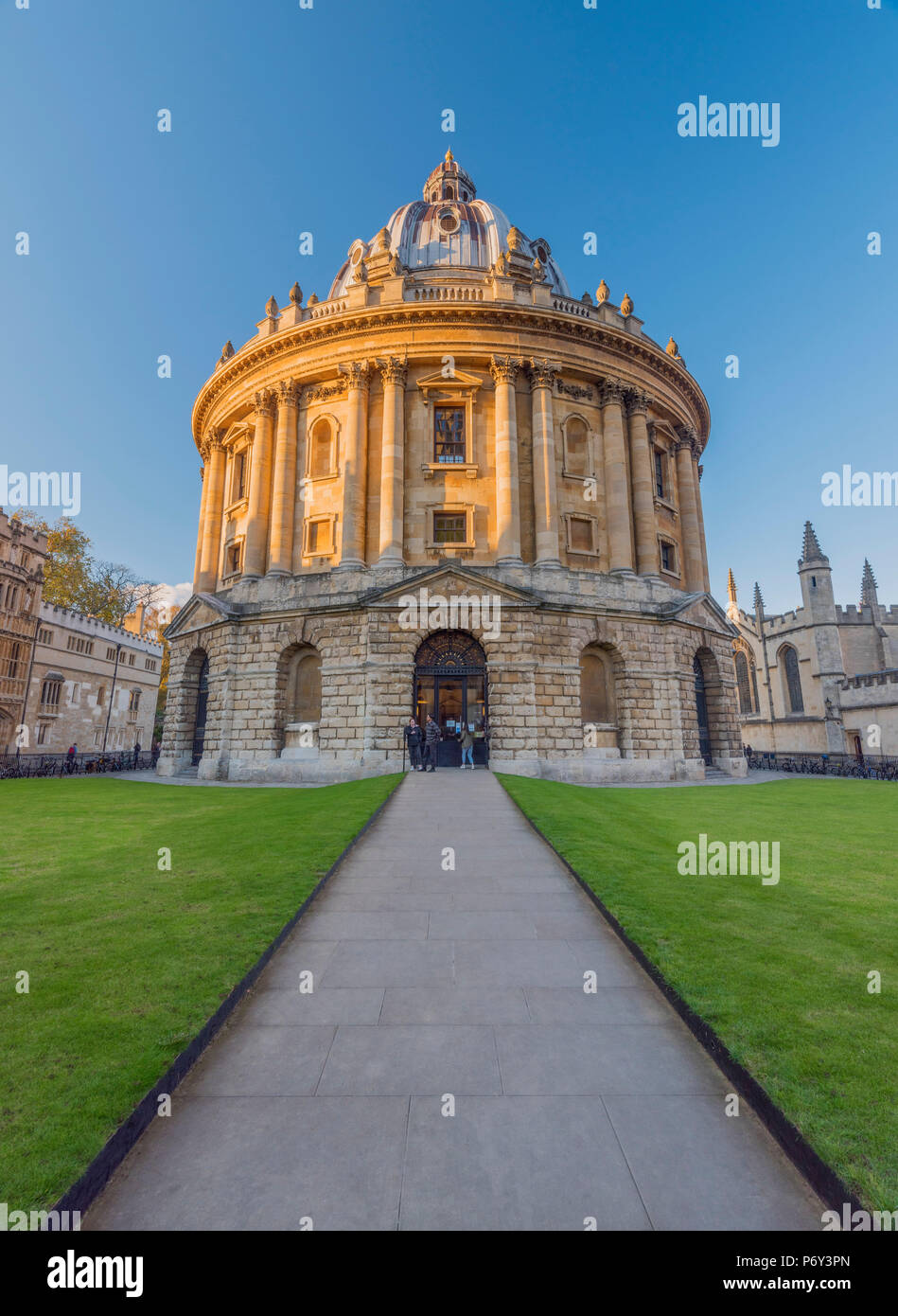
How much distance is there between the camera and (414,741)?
21.1 metres

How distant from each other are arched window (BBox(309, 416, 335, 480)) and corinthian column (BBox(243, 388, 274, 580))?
2.65 meters

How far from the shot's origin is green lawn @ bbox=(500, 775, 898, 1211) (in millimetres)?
3346

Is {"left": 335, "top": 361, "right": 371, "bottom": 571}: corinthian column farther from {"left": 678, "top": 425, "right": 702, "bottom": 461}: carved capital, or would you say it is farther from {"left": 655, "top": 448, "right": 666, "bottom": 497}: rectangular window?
{"left": 678, "top": 425, "right": 702, "bottom": 461}: carved capital

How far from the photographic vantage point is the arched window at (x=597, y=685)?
26281 mm

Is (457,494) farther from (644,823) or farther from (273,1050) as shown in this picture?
(273,1050)

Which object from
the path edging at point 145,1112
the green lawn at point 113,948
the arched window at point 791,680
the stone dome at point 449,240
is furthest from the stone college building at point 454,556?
the arched window at point 791,680

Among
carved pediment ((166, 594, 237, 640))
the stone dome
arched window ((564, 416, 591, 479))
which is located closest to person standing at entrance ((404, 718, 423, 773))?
carved pediment ((166, 594, 237, 640))

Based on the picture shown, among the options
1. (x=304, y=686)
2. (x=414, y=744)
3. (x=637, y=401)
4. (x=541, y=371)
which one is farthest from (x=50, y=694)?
(x=637, y=401)

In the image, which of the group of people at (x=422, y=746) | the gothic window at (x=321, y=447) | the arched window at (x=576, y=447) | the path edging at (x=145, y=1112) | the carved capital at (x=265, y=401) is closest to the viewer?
the path edging at (x=145, y=1112)

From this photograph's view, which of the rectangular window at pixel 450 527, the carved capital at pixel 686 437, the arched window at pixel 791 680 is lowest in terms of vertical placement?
the arched window at pixel 791 680

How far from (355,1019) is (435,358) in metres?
28.6

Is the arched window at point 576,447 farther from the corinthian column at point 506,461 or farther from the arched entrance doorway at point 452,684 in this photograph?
the arched entrance doorway at point 452,684

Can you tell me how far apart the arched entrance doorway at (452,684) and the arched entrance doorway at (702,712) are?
1274 centimetres
